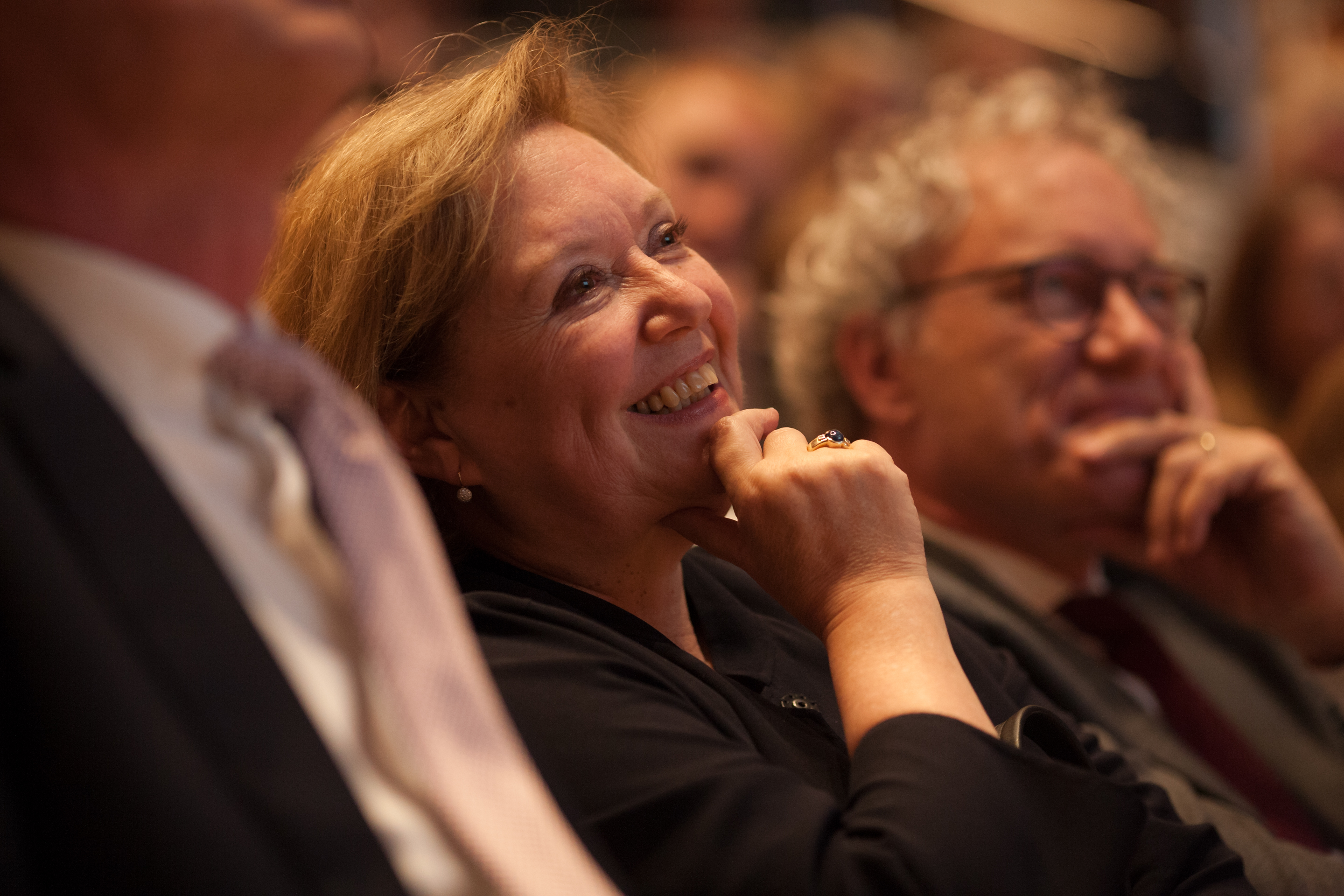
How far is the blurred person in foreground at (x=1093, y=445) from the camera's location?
184 cm

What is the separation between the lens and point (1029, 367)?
1.86 metres

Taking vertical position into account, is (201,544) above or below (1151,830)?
above

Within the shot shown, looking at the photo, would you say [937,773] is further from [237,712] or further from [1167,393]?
[1167,393]

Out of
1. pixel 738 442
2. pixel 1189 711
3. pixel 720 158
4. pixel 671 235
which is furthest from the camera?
pixel 720 158

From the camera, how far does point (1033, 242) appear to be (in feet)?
6.21

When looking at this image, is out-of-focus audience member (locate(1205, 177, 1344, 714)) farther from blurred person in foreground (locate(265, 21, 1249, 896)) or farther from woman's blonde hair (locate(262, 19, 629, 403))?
woman's blonde hair (locate(262, 19, 629, 403))

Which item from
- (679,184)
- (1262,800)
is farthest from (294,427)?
(679,184)

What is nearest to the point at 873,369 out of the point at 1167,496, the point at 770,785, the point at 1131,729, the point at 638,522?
the point at 1167,496

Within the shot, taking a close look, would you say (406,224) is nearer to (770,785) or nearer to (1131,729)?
(770,785)

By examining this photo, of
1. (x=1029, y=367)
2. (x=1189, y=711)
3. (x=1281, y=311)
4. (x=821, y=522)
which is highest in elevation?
(x=821, y=522)

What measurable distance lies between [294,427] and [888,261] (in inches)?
56.7

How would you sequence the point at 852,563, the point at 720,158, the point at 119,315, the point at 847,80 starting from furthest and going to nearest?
the point at 847,80 < the point at 720,158 < the point at 852,563 < the point at 119,315

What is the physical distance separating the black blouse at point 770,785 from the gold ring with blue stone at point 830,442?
22cm

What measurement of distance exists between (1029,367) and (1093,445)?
159mm
